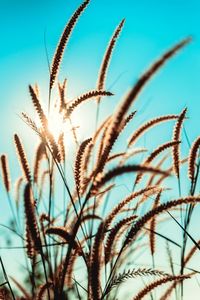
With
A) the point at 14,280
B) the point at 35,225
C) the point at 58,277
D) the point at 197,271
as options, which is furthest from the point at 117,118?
the point at 14,280

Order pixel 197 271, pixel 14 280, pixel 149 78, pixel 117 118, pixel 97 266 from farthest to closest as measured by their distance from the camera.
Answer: pixel 14 280 < pixel 197 271 < pixel 97 266 < pixel 117 118 < pixel 149 78

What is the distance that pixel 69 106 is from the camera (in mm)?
2637

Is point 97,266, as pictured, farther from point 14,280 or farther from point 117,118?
point 14,280

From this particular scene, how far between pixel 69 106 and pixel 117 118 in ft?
3.86

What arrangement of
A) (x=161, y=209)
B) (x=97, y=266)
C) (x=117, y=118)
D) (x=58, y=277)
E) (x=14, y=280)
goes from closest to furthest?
1. (x=117, y=118)
2. (x=97, y=266)
3. (x=161, y=209)
4. (x=58, y=277)
5. (x=14, y=280)

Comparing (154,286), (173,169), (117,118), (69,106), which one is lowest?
(154,286)

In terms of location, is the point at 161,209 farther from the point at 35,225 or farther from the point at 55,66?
the point at 55,66

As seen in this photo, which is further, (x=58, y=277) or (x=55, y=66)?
(x=55, y=66)

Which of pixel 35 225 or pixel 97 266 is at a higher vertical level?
pixel 35 225

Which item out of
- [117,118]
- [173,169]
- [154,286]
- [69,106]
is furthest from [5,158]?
[117,118]

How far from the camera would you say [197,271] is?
102 inches

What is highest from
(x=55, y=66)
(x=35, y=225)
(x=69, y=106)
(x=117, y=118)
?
(x=55, y=66)

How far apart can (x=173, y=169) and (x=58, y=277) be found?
1.48 m

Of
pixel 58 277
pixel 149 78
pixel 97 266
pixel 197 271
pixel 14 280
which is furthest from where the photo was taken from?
pixel 14 280
